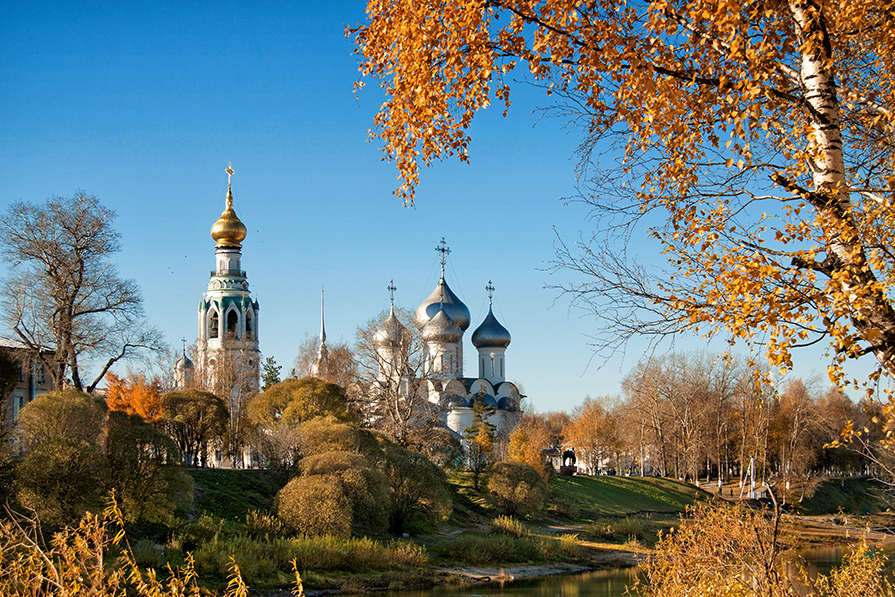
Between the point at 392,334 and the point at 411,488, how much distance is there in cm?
878

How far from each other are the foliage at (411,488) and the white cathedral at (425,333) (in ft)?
91.2

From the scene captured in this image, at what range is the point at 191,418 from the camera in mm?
32344

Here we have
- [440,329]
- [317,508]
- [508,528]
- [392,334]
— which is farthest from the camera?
[440,329]

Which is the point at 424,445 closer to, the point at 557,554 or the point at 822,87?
the point at 557,554

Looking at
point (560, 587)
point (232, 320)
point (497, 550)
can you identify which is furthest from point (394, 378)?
point (232, 320)

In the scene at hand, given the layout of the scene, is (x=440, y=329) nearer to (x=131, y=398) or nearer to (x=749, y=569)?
(x=131, y=398)

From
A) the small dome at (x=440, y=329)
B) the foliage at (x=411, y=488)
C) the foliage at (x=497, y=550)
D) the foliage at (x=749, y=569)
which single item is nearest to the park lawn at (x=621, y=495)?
the foliage at (x=497, y=550)

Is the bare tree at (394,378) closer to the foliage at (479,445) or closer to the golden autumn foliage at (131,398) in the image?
the foliage at (479,445)

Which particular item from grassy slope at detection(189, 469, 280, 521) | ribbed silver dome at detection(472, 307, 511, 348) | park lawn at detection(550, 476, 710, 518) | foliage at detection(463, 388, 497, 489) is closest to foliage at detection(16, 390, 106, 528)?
grassy slope at detection(189, 469, 280, 521)

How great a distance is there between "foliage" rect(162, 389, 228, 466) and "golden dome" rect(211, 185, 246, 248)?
1162 inches

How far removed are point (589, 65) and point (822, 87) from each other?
1.40m

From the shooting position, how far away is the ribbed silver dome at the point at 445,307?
60.8 metres

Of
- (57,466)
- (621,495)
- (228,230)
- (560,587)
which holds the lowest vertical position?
(560,587)

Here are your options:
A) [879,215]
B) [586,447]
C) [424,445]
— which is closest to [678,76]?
[879,215]
